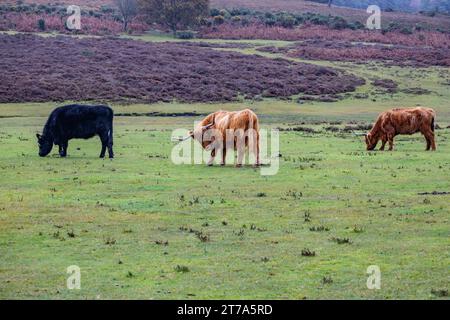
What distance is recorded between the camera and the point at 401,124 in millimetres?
32875

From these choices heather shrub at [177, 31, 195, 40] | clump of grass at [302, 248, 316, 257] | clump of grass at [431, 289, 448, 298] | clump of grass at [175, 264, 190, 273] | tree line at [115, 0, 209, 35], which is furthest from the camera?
tree line at [115, 0, 209, 35]

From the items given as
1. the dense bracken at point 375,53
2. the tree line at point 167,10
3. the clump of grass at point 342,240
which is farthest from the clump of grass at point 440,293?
the tree line at point 167,10

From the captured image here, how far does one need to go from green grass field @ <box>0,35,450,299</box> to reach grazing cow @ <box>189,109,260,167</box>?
0.71 metres

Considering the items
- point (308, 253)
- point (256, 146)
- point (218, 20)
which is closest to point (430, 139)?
point (256, 146)

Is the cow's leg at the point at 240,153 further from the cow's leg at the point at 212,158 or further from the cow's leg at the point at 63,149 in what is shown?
the cow's leg at the point at 63,149

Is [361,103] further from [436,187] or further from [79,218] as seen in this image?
[79,218]

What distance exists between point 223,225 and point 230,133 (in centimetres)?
934

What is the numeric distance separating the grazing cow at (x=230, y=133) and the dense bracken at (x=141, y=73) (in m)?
30.8

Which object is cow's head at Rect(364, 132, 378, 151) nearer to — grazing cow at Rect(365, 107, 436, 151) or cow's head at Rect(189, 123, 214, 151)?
grazing cow at Rect(365, 107, 436, 151)

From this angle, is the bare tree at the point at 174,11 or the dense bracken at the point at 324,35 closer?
the bare tree at the point at 174,11

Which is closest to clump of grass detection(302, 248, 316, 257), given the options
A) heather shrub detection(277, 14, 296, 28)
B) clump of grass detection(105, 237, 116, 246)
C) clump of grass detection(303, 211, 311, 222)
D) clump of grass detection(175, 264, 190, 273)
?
clump of grass detection(175, 264, 190, 273)

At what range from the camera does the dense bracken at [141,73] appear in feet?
196

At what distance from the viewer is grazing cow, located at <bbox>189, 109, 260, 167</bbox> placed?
26484 millimetres

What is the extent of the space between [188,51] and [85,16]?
98.8 ft
